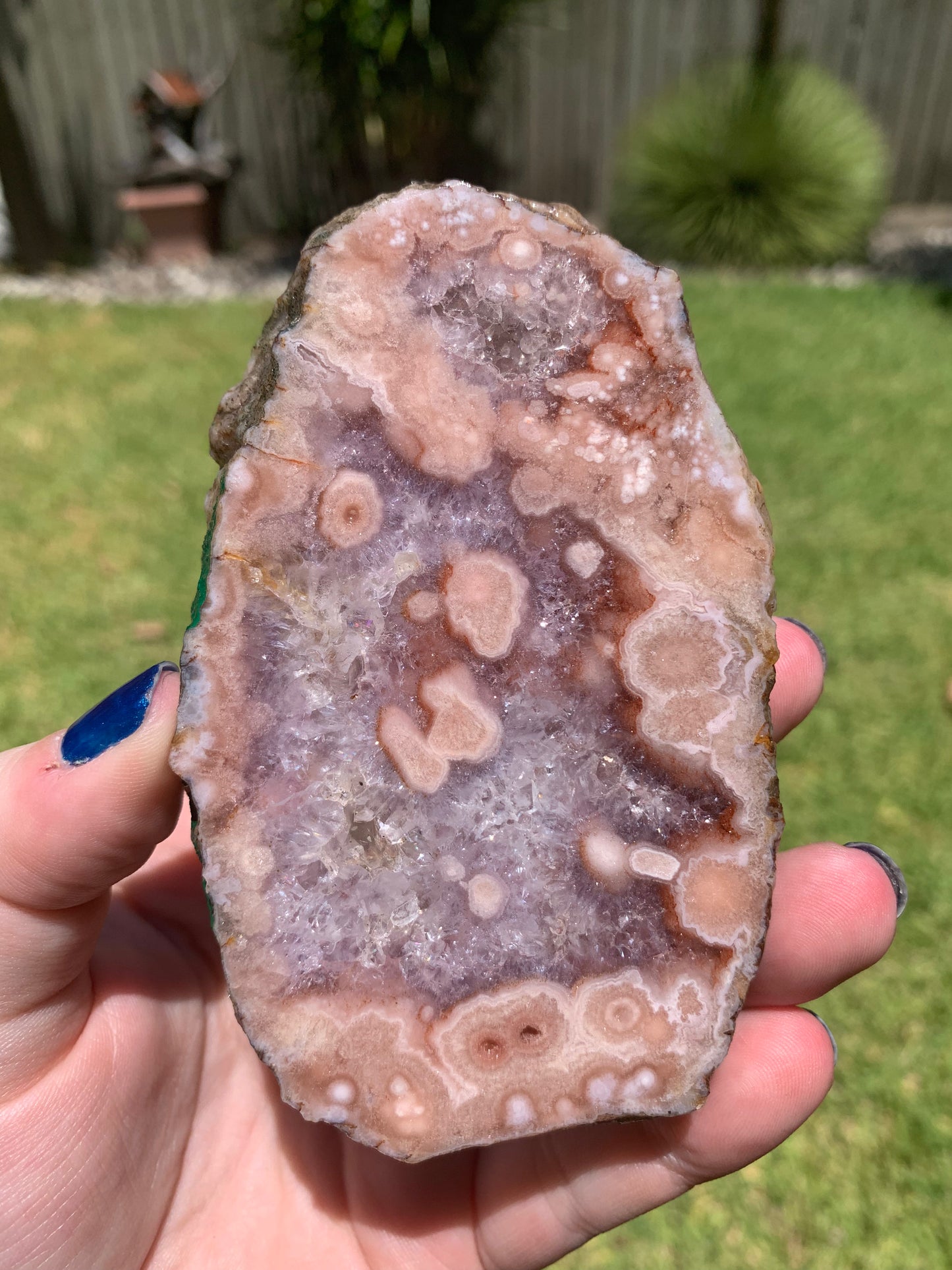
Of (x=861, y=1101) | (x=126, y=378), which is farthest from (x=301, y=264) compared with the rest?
(x=126, y=378)

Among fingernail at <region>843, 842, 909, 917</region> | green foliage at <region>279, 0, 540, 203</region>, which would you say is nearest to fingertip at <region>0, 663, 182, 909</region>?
fingernail at <region>843, 842, 909, 917</region>

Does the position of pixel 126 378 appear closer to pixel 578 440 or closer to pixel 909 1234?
pixel 578 440

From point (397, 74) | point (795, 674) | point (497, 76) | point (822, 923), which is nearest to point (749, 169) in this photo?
point (497, 76)

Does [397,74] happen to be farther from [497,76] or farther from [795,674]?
[795,674]

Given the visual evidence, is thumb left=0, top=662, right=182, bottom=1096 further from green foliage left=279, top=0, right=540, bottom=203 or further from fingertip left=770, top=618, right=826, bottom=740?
green foliage left=279, top=0, right=540, bottom=203

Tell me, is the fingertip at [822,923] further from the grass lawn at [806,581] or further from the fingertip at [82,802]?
the fingertip at [82,802]
